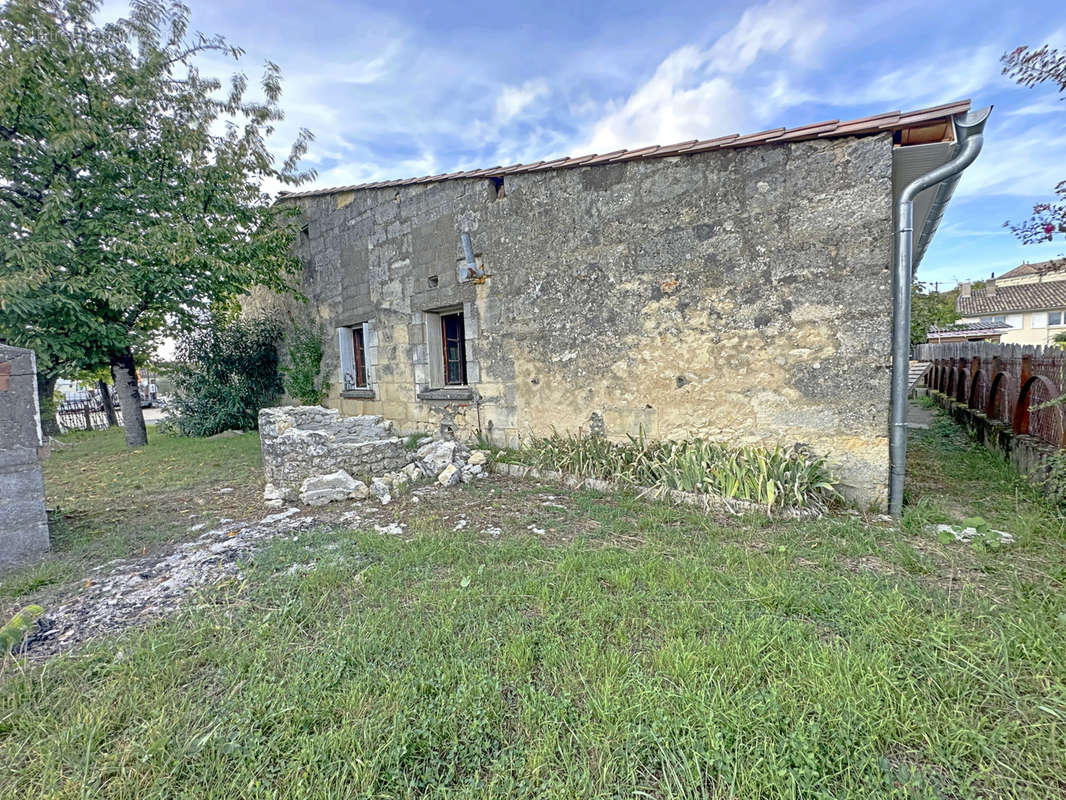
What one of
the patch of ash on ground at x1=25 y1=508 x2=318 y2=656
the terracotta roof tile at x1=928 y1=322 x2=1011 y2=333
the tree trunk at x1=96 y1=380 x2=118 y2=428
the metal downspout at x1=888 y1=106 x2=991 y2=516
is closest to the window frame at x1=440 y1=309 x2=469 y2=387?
the patch of ash on ground at x1=25 y1=508 x2=318 y2=656

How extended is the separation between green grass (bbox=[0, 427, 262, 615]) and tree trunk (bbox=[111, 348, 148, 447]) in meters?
0.25

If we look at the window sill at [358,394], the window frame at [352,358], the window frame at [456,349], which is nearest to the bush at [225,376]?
the window frame at [352,358]

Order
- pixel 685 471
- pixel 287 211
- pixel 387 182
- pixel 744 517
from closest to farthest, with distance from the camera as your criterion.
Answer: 1. pixel 744 517
2. pixel 685 471
3. pixel 387 182
4. pixel 287 211

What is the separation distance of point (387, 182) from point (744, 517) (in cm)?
661

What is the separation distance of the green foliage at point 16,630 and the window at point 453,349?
509cm

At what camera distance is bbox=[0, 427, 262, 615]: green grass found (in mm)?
3510

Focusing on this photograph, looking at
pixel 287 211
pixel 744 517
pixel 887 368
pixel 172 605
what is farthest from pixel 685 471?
pixel 287 211

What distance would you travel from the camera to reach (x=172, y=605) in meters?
2.73

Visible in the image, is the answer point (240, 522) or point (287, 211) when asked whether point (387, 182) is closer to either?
point (287, 211)

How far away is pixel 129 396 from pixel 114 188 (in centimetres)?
399

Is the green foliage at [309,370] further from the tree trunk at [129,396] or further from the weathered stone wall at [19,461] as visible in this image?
the weathered stone wall at [19,461]

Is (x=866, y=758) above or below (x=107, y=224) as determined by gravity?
below

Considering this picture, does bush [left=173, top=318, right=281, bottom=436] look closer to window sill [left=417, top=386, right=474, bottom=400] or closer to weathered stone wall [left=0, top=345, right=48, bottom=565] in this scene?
window sill [left=417, top=386, right=474, bottom=400]

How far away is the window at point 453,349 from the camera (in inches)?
282
